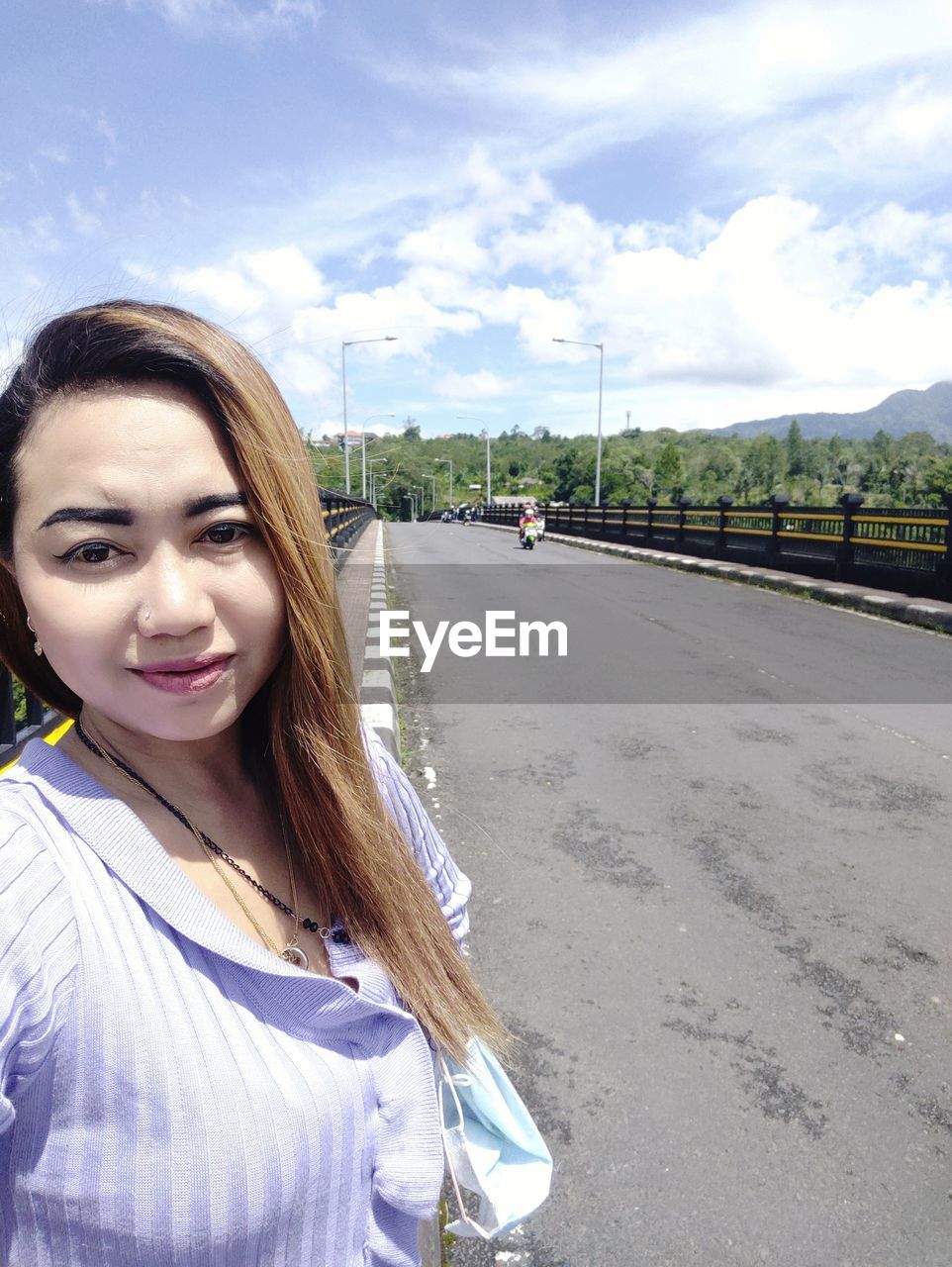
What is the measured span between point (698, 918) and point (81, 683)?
2970mm

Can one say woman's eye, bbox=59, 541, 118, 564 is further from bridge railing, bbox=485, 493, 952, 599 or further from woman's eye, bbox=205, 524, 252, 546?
bridge railing, bbox=485, 493, 952, 599

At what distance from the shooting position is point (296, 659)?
1166 mm

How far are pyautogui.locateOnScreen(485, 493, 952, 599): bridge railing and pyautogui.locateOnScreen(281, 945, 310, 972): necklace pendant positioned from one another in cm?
1028

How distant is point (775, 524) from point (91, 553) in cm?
1505

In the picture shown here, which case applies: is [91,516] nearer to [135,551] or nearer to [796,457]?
[135,551]

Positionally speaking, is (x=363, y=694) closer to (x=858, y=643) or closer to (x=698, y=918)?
(x=698, y=918)

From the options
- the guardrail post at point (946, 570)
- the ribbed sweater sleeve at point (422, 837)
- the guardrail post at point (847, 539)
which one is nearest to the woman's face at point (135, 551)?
the ribbed sweater sleeve at point (422, 837)

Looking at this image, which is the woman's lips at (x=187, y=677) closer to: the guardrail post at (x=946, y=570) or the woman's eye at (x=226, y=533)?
the woman's eye at (x=226, y=533)

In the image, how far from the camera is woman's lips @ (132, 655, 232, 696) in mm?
990

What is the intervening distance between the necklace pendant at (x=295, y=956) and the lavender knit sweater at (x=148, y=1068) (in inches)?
4.4

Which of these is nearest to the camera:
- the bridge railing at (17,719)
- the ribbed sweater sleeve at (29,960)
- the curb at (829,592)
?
the ribbed sweater sleeve at (29,960)

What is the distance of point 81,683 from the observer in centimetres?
99

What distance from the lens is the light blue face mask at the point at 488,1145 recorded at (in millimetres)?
1331

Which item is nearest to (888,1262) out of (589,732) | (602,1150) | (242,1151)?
(602,1150)
